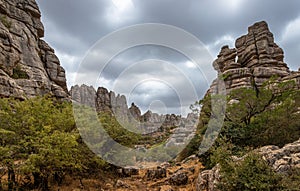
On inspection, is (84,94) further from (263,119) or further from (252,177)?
(252,177)

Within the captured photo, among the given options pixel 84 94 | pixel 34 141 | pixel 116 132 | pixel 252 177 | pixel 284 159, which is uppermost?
pixel 84 94

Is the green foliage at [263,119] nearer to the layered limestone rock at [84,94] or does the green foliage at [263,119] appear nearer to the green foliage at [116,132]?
the green foliage at [116,132]

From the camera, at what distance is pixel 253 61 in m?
33.8

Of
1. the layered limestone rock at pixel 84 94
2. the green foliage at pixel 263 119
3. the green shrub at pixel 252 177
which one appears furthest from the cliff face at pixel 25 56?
the green shrub at pixel 252 177

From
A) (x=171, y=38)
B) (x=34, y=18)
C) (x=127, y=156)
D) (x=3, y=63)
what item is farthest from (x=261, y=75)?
(x=34, y=18)

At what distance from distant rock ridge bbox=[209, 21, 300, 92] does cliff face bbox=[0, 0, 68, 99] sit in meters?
25.9

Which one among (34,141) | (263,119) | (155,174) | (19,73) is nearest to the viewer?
(34,141)

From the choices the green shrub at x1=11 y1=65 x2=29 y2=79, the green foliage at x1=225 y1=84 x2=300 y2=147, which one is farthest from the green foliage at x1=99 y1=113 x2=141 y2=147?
the green shrub at x1=11 y1=65 x2=29 y2=79

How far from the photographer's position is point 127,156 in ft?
55.2

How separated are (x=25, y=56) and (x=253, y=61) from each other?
1376 inches

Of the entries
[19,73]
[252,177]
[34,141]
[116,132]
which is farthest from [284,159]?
[19,73]

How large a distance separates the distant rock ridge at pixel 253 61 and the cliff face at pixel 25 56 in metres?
25.9

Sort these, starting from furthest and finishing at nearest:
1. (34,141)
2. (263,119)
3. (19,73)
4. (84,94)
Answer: (84,94)
(19,73)
(263,119)
(34,141)

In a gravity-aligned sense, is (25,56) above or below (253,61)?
above
